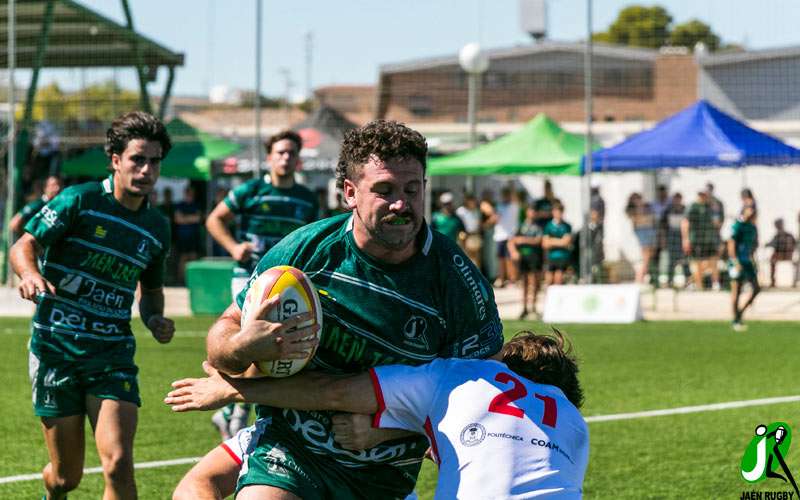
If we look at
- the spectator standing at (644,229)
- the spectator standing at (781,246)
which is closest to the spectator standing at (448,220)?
the spectator standing at (644,229)

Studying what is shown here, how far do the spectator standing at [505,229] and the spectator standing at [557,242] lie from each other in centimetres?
582

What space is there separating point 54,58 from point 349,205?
28233mm

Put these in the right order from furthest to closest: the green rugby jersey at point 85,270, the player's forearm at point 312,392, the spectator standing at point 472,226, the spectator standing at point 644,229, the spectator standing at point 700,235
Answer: the spectator standing at point 472,226 < the spectator standing at point 644,229 < the spectator standing at point 700,235 < the green rugby jersey at point 85,270 < the player's forearm at point 312,392

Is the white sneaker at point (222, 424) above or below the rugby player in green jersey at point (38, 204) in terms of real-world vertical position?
below

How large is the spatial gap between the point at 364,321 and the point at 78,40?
27.6 metres

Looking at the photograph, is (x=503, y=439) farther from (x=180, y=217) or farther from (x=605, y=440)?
(x=180, y=217)

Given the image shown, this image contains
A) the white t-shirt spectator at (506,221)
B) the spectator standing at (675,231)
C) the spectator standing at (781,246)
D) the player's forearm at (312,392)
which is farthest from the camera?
the white t-shirt spectator at (506,221)

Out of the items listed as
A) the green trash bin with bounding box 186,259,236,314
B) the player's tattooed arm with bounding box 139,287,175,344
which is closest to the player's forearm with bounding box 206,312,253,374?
the player's tattooed arm with bounding box 139,287,175,344

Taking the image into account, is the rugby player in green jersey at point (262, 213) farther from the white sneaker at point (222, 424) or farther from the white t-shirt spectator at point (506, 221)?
the white t-shirt spectator at point (506, 221)

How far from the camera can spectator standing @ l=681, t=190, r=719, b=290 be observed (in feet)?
80.2

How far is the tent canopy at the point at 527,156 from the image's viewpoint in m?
24.7

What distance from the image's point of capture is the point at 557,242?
2169 cm

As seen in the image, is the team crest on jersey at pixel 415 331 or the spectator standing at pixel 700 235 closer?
the team crest on jersey at pixel 415 331

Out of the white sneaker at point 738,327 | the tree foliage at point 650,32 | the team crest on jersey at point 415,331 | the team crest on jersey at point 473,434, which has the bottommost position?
the white sneaker at point 738,327
